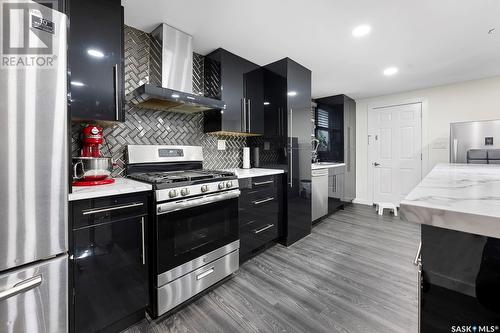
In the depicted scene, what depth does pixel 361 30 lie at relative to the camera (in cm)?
208

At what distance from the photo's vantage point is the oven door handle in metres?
1.49

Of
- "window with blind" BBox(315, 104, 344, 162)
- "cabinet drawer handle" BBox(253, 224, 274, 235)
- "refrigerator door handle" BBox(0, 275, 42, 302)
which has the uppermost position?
"window with blind" BBox(315, 104, 344, 162)

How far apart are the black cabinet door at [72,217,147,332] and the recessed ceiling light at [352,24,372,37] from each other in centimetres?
255

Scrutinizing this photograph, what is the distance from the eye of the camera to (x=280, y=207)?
2664 millimetres

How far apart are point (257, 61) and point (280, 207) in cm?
191

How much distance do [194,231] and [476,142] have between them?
13.8 ft

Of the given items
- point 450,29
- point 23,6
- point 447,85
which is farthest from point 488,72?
point 23,6

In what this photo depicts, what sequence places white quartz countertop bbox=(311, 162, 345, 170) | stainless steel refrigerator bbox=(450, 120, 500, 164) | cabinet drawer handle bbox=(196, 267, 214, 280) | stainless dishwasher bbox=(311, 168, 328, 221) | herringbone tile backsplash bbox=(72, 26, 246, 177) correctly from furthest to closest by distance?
white quartz countertop bbox=(311, 162, 345, 170), stainless dishwasher bbox=(311, 168, 328, 221), stainless steel refrigerator bbox=(450, 120, 500, 164), herringbone tile backsplash bbox=(72, 26, 246, 177), cabinet drawer handle bbox=(196, 267, 214, 280)

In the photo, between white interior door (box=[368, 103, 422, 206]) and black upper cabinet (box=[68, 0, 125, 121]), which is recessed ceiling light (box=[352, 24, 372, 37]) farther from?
white interior door (box=[368, 103, 422, 206])

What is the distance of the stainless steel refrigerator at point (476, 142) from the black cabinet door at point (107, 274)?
4442 mm

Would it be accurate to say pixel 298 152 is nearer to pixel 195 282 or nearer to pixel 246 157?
pixel 246 157

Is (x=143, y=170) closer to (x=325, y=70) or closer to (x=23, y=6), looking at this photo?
(x=23, y=6)

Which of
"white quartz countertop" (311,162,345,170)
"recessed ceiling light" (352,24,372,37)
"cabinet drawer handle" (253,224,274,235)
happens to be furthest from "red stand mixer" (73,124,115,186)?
"white quartz countertop" (311,162,345,170)

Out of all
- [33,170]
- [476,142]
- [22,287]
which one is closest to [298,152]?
[33,170]
